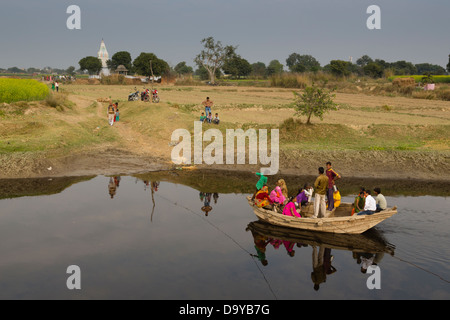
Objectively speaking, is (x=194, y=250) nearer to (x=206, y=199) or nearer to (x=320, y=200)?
(x=320, y=200)

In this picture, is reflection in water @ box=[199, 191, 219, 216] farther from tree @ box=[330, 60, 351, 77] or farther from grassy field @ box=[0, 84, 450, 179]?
tree @ box=[330, 60, 351, 77]

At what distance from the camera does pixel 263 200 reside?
15203 millimetres

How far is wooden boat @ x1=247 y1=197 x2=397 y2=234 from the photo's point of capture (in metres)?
13.7

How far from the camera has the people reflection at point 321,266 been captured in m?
11.3

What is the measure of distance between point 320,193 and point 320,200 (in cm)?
30

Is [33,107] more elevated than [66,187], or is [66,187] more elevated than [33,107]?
[33,107]

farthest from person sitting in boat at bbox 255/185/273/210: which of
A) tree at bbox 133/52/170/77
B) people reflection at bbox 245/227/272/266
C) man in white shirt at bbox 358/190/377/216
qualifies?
tree at bbox 133/52/170/77

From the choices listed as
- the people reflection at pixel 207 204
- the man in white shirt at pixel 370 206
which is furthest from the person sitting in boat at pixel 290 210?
the people reflection at pixel 207 204

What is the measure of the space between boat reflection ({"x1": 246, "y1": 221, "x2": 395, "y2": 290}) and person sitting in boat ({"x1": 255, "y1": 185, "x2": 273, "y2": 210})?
65cm
